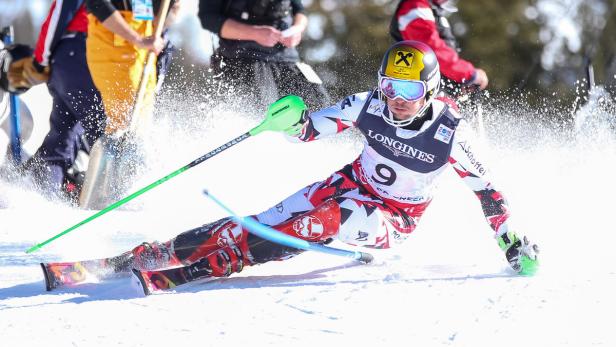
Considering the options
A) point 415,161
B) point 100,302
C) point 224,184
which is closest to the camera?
point 100,302

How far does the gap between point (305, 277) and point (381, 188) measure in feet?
1.94

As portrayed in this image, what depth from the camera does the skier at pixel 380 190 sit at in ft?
13.8

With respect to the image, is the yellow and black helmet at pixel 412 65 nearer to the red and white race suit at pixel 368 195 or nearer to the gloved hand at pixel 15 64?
the red and white race suit at pixel 368 195

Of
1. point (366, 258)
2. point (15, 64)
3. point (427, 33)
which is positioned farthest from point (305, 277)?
point (15, 64)

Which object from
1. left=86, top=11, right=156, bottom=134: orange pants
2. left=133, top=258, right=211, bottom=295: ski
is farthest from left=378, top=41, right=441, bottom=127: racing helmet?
left=86, top=11, right=156, bottom=134: orange pants

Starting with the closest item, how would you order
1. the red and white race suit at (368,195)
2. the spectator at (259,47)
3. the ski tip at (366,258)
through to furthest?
the red and white race suit at (368,195), the ski tip at (366,258), the spectator at (259,47)

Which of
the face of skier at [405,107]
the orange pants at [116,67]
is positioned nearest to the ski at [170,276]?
the face of skier at [405,107]

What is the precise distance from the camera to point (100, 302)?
148 inches

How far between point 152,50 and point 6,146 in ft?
6.15

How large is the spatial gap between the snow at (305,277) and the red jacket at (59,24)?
3.30 feet

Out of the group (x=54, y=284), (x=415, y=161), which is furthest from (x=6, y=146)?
(x=415, y=161)

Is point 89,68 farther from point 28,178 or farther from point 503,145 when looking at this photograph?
point 503,145

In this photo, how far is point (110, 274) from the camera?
4.30m

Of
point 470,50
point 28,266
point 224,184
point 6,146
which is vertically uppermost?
point 28,266
